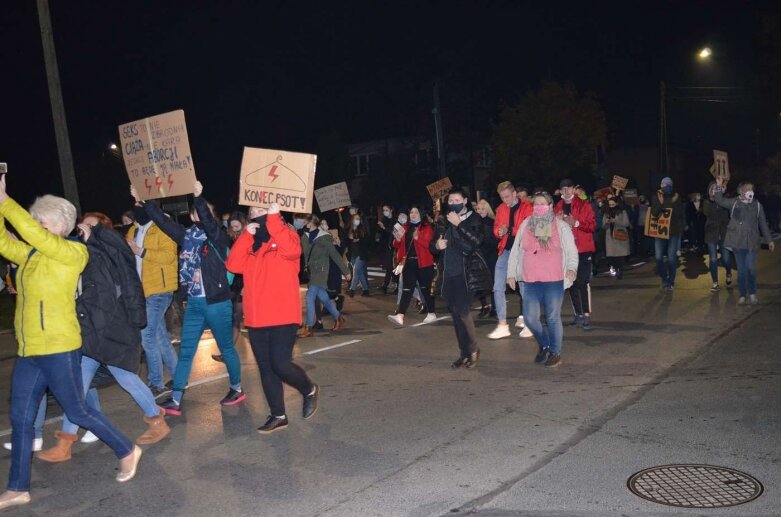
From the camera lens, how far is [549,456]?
5297mm

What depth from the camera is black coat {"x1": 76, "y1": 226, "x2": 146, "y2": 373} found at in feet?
17.4

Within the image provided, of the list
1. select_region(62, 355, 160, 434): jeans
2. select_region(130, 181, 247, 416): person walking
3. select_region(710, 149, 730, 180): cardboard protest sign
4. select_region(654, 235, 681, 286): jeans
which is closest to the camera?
select_region(62, 355, 160, 434): jeans

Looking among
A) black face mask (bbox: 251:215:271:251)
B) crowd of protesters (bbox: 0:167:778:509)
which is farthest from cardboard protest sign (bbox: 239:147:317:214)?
black face mask (bbox: 251:215:271:251)

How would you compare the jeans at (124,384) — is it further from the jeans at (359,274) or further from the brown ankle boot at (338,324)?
the jeans at (359,274)

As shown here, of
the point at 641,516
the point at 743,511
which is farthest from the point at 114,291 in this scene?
the point at 743,511

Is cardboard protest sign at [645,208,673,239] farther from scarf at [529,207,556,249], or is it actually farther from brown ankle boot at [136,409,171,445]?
brown ankle boot at [136,409,171,445]

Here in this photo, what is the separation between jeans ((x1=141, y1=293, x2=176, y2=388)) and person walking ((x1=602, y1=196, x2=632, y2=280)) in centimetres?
1066

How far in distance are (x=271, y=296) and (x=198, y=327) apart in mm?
1205

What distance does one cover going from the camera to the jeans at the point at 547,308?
798 cm

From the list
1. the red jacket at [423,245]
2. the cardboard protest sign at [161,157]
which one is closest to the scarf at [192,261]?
the cardboard protest sign at [161,157]

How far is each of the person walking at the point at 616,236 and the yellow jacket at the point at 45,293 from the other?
12.9 meters

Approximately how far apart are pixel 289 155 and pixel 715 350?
4.98 metres

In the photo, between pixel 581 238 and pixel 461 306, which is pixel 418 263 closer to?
pixel 581 238

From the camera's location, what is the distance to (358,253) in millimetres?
16000
